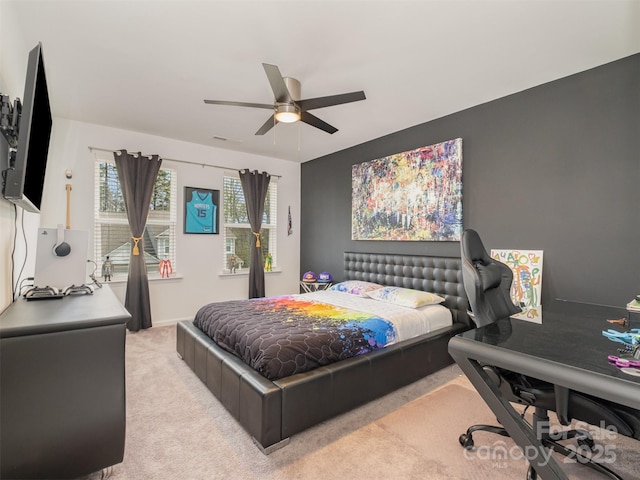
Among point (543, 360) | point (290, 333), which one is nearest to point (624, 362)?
point (543, 360)

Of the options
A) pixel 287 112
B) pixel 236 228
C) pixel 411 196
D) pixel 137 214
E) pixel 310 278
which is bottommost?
pixel 310 278

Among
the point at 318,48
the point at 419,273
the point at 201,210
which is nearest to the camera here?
the point at 318,48

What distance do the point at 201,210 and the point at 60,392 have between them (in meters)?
3.76

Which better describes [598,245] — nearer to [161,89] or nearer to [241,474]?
[241,474]

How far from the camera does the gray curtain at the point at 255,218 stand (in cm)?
527

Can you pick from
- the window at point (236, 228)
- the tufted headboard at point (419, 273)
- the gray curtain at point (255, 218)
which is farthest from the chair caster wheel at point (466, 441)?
the window at point (236, 228)

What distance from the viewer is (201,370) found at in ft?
9.04

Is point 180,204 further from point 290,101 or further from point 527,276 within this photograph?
point 527,276

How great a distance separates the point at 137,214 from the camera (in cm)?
429

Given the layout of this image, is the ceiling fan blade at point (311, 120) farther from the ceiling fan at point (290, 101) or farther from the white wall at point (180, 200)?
the white wall at point (180, 200)

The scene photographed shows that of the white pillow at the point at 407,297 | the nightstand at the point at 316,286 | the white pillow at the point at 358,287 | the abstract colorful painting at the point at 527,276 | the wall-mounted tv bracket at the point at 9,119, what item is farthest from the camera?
the nightstand at the point at 316,286

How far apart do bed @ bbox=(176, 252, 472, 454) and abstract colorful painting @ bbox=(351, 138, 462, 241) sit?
45 cm

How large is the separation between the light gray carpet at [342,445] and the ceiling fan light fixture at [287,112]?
2.42 m

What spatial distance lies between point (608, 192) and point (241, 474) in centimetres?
340
